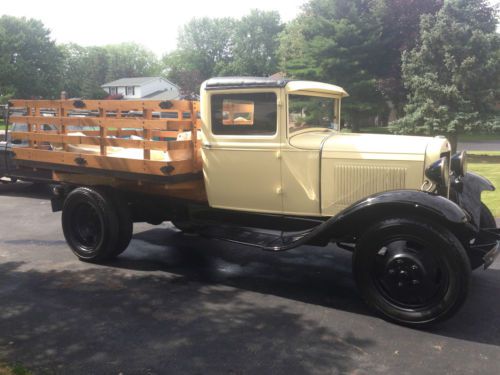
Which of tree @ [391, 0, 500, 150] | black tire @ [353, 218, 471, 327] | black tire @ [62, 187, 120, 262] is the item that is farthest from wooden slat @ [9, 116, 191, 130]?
tree @ [391, 0, 500, 150]

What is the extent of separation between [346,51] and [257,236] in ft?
60.8

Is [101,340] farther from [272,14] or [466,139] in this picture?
[272,14]

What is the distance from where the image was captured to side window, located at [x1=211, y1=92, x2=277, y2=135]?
180 inches

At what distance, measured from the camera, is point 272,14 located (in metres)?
75.3

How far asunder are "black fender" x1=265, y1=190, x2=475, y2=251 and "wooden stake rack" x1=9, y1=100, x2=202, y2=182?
4.91ft

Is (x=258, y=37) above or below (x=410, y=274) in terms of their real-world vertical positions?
above

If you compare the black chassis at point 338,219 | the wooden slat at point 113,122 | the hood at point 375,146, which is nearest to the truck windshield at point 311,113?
the hood at point 375,146

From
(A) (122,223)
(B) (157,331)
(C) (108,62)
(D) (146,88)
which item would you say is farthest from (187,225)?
(C) (108,62)

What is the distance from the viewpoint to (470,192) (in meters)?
4.84

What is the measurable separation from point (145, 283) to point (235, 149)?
1.71 meters

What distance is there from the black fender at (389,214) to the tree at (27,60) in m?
43.0

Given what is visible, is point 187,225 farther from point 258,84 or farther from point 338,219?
→ point 338,219

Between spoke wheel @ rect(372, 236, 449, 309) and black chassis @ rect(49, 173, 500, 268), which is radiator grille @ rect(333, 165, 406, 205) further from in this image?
spoke wheel @ rect(372, 236, 449, 309)

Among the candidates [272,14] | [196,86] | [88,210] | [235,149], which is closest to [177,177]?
[235,149]
